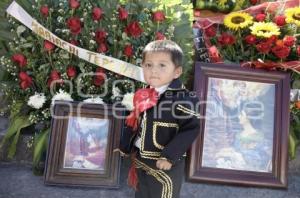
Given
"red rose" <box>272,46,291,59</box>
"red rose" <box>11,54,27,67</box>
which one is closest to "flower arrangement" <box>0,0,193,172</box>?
"red rose" <box>11,54,27,67</box>

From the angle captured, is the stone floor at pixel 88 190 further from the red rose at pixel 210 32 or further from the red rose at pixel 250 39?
the red rose at pixel 210 32

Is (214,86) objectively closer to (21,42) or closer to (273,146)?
(273,146)

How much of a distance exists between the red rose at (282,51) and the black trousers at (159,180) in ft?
5.26

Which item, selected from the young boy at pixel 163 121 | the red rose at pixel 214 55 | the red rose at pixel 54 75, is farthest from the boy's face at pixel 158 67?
the red rose at pixel 214 55

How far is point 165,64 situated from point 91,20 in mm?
1275

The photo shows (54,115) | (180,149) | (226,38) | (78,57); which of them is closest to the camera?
(180,149)

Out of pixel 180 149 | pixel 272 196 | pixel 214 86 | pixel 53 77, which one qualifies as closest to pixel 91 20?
pixel 53 77

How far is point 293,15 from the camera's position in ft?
12.7

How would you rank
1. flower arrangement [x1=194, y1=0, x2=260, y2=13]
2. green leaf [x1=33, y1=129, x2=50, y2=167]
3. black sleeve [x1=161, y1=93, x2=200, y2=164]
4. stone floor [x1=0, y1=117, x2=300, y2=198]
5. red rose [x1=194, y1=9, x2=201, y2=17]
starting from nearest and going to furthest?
black sleeve [x1=161, y1=93, x2=200, y2=164], stone floor [x1=0, y1=117, x2=300, y2=198], green leaf [x1=33, y1=129, x2=50, y2=167], red rose [x1=194, y1=9, x2=201, y2=17], flower arrangement [x1=194, y1=0, x2=260, y2=13]

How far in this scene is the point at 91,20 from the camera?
11.1ft

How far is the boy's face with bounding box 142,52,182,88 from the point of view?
228 cm

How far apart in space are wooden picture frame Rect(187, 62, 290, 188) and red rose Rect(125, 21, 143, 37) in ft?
1.75

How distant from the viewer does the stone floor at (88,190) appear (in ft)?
9.63

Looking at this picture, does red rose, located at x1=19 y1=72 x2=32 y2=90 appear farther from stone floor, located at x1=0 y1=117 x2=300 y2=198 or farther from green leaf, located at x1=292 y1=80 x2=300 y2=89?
green leaf, located at x1=292 y1=80 x2=300 y2=89
